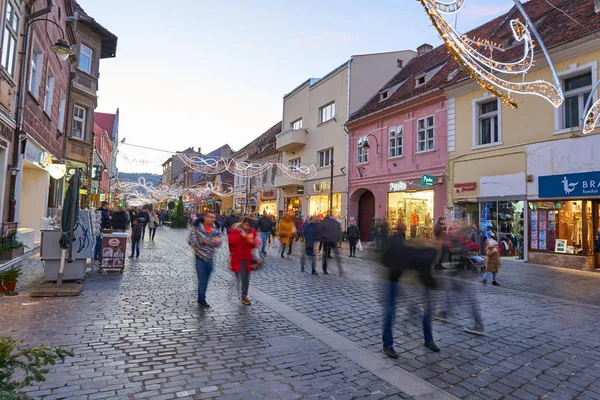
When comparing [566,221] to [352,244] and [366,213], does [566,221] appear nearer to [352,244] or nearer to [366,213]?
[352,244]

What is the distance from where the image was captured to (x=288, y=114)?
33.6 metres

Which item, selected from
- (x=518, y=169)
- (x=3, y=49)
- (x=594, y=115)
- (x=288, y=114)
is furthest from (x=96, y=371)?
(x=288, y=114)

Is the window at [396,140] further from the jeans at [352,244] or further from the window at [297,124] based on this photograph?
the window at [297,124]

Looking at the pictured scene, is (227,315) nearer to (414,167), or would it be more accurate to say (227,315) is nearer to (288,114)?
(414,167)

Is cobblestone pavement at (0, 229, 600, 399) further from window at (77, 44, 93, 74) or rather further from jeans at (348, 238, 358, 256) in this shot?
window at (77, 44, 93, 74)

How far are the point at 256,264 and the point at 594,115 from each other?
1095cm

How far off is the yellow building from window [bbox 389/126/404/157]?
132 inches

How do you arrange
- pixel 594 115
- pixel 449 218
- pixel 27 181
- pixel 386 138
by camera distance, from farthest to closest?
pixel 386 138
pixel 449 218
pixel 27 181
pixel 594 115

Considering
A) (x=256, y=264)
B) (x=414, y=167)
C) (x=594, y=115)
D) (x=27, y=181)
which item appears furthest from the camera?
(x=414, y=167)

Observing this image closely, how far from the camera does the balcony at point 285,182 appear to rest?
29.5m

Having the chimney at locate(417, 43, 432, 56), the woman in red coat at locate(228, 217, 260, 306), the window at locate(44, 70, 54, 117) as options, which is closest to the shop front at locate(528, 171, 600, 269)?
the woman in red coat at locate(228, 217, 260, 306)

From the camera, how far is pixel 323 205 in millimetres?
27562

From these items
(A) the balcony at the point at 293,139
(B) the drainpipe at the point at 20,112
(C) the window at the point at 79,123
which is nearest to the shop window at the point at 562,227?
(B) the drainpipe at the point at 20,112

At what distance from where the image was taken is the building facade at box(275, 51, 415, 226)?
2548cm
